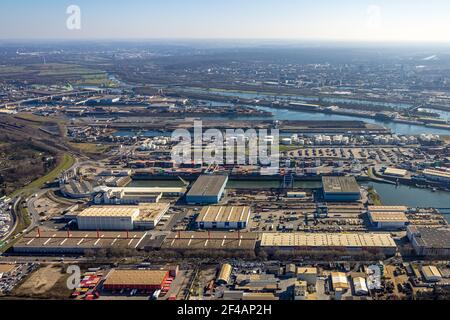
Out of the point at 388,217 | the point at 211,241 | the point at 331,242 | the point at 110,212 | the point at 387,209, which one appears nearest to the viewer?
the point at 331,242

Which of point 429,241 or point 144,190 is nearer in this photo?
point 429,241

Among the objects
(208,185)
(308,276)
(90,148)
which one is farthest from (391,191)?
(90,148)

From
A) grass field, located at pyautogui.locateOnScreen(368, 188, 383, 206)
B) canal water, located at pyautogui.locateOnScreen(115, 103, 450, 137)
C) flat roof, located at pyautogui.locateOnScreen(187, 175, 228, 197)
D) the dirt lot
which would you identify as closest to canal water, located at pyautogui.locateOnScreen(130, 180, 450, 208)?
grass field, located at pyautogui.locateOnScreen(368, 188, 383, 206)

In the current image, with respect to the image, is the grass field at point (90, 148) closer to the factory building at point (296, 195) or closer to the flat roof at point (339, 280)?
the factory building at point (296, 195)

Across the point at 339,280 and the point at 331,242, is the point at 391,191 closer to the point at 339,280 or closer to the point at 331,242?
the point at 331,242

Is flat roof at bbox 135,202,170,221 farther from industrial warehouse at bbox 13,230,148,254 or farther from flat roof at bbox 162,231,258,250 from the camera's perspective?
flat roof at bbox 162,231,258,250

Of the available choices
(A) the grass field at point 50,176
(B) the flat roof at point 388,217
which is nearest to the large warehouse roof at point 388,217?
(B) the flat roof at point 388,217
